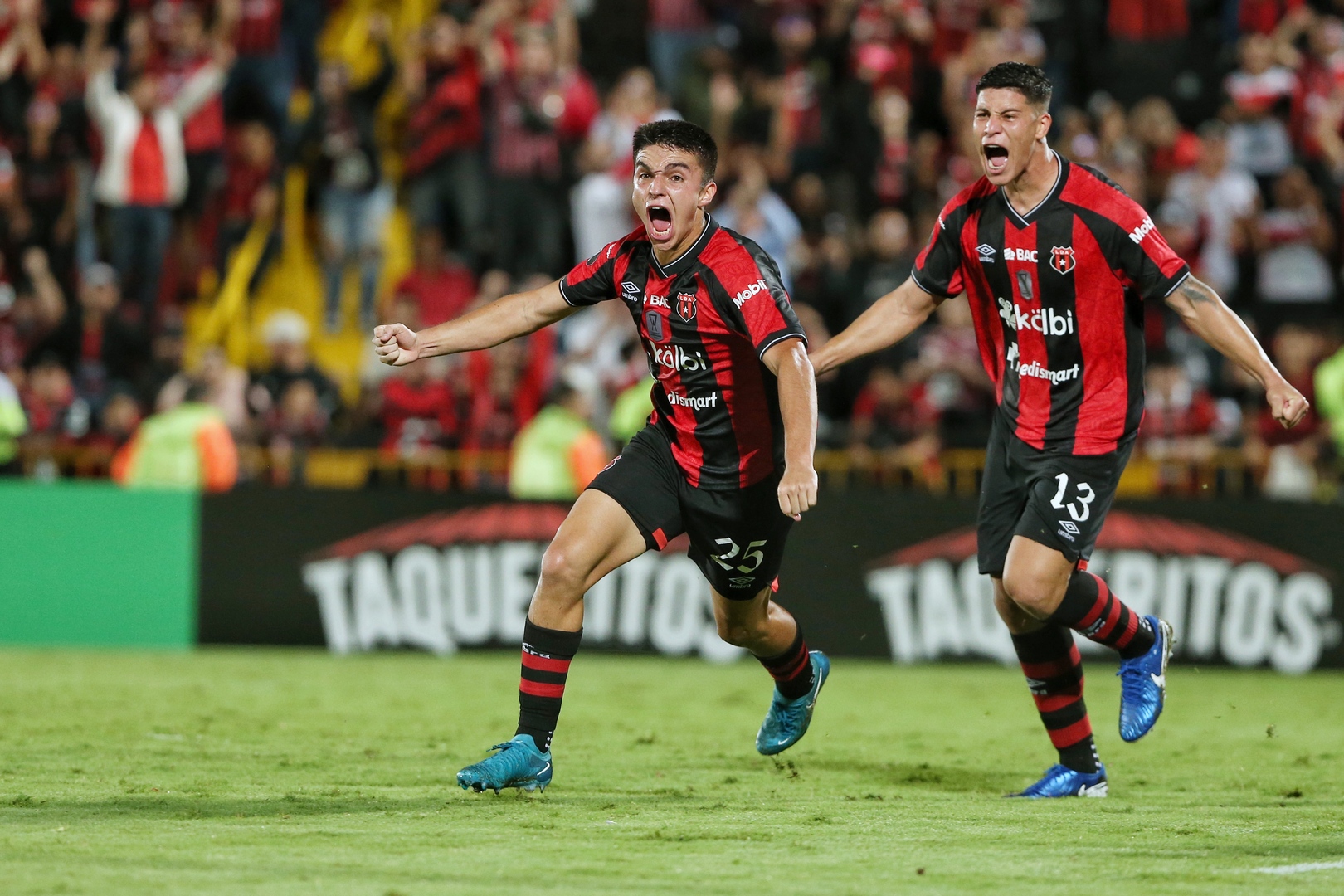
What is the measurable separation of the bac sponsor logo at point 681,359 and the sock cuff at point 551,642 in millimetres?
1130

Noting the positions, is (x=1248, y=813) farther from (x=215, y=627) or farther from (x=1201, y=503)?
(x=215, y=627)

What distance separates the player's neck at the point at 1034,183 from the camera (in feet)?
23.8

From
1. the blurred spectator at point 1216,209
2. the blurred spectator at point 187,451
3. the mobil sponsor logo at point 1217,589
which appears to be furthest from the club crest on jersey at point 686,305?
the blurred spectator at point 1216,209

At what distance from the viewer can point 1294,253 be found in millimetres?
15359

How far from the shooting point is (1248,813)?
6816mm

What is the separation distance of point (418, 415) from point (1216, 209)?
282 inches

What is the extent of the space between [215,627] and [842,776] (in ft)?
24.7

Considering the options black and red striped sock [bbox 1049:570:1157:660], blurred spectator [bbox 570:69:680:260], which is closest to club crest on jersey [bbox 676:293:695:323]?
black and red striped sock [bbox 1049:570:1157:660]

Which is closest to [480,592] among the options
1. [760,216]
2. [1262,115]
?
[760,216]

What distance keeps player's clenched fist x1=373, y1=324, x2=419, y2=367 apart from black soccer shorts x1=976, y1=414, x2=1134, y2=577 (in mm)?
2446

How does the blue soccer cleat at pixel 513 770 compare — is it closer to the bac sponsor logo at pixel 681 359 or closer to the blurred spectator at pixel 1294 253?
the bac sponsor logo at pixel 681 359

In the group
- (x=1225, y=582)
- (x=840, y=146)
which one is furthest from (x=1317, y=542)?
(x=840, y=146)

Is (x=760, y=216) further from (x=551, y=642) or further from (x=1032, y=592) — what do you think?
(x=551, y=642)

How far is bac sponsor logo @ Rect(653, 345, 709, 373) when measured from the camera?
720cm
